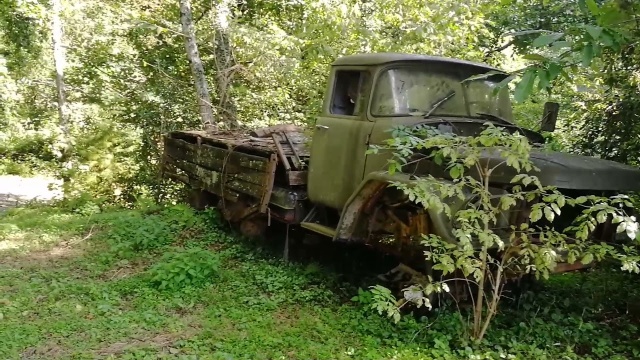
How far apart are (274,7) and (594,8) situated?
10.2 meters

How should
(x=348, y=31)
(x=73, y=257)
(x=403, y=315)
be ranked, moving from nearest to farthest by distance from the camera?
(x=403, y=315) < (x=73, y=257) < (x=348, y=31)

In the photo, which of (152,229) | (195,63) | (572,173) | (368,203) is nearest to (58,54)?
(195,63)

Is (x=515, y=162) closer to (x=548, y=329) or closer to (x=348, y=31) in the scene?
(x=548, y=329)

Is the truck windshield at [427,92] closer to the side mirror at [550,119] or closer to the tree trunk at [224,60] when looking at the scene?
the side mirror at [550,119]

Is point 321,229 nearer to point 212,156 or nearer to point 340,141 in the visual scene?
point 340,141

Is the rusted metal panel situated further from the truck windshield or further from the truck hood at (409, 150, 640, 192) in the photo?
the truck hood at (409, 150, 640, 192)

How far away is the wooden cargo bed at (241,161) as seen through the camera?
6.30 meters

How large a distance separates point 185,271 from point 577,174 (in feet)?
12.4

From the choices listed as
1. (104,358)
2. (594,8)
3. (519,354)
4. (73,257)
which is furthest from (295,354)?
(73,257)

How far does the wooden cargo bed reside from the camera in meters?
6.30

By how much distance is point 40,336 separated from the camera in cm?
454

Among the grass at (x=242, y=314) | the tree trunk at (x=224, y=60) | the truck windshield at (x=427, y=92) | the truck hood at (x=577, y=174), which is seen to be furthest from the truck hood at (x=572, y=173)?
Result: the tree trunk at (x=224, y=60)

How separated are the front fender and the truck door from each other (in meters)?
0.45

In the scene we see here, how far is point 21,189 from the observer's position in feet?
50.0
